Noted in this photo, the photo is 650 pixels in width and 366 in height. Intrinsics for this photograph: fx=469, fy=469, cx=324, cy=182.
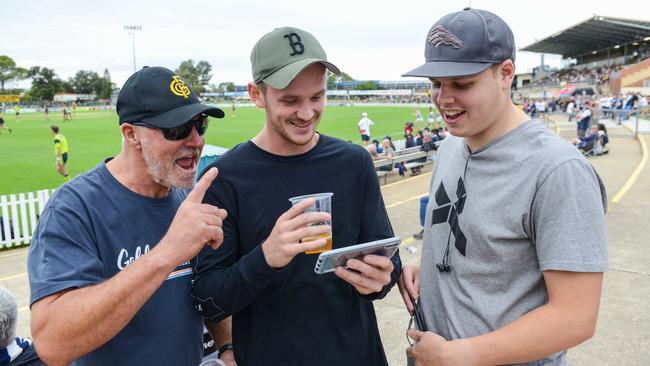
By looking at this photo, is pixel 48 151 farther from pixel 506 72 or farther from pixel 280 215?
pixel 506 72

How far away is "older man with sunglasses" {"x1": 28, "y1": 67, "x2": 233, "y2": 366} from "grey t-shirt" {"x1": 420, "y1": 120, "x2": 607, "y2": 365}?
0.95 m

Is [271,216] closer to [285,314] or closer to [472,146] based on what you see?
[285,314]

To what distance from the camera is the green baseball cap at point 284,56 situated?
198 cm

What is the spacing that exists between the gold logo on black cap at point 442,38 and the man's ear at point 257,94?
2.56ft

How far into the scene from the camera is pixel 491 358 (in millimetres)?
1635

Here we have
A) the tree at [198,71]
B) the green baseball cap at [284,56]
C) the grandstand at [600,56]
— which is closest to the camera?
the green baseball cap at [284,56]

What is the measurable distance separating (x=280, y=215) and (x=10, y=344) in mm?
1718

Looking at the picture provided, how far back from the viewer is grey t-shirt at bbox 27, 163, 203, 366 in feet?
5.80

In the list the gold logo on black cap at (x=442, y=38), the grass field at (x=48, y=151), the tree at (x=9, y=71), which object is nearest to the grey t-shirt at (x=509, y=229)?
the gold logo on black cap at (x=442, y=38)

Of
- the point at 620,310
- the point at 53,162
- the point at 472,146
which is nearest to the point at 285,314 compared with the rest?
the point at 472,146

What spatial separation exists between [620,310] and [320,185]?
462 centimetres

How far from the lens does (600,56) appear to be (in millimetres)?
78312

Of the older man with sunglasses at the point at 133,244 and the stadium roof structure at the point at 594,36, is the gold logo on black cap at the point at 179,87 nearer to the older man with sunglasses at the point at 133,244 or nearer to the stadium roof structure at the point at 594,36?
the older man with sunglasses at the point at 133,244

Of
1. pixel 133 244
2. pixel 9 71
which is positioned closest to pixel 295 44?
pixel 133 244
